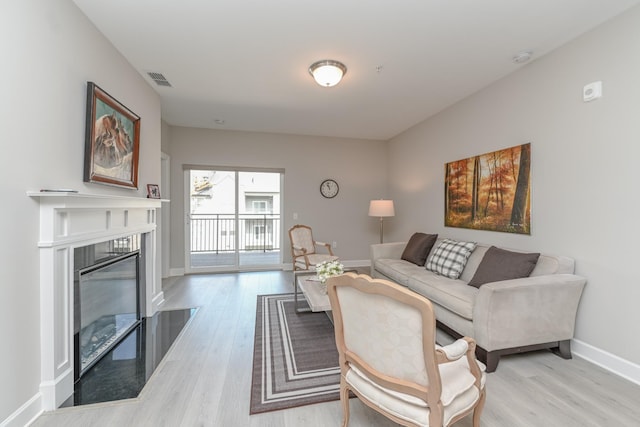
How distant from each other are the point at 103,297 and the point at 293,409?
1.91 metres

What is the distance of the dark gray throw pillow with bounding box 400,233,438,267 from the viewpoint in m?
3.80

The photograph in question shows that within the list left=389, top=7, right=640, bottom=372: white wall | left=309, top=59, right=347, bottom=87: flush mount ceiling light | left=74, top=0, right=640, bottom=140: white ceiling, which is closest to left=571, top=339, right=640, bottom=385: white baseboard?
left=389, top=7, right=640, bottom=372: white wall

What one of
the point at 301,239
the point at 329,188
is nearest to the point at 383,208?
the point at 329,188

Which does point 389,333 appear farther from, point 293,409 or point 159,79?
point 159,79

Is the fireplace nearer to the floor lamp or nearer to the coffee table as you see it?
the coffee table

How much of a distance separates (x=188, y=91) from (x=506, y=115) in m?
3.69

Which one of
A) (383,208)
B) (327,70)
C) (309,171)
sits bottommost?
(383,208)

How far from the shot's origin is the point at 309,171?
5453mm

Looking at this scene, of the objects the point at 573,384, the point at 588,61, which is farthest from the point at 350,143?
the point at 573,384

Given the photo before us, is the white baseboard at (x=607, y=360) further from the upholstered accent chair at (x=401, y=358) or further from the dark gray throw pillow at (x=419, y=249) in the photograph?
the dark gray throw pillow at (x=419, y=249)

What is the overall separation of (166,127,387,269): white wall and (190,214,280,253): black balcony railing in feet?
→ 2.47

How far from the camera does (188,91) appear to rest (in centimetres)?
338

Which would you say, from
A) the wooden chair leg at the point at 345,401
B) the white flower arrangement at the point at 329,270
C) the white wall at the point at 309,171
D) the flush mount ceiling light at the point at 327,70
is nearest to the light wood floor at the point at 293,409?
the wooden chair leg at the point at 345,401

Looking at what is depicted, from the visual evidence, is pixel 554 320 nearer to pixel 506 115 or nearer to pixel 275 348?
pixel 506 115
